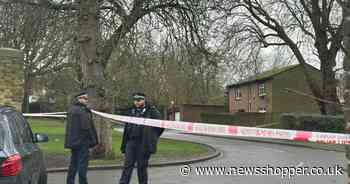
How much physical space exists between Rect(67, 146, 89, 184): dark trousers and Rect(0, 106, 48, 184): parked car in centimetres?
112

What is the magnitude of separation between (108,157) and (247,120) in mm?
36161

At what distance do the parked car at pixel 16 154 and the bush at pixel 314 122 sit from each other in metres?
24.2

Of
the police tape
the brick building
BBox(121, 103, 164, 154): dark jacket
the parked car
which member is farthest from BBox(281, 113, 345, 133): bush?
the parked car

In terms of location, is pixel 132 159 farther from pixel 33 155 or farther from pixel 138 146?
pixel 33 155

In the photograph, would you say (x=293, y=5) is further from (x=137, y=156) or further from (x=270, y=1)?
(x=137, y=156)

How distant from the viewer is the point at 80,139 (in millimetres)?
9781

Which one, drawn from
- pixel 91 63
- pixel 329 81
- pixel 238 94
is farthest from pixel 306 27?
pixel 238 94

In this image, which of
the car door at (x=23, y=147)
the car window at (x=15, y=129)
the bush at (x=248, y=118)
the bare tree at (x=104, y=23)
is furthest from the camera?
the bush at (x=248, y=118)

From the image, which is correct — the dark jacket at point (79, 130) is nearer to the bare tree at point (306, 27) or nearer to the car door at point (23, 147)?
the car door at point (23, 147)

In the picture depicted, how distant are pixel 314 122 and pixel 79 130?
2470 centimetres

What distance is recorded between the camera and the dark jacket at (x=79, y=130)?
975 cm

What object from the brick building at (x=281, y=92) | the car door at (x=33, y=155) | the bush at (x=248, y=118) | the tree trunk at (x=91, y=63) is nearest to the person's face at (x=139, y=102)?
the car door at (x=33, y=155)

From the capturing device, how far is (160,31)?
17969mm

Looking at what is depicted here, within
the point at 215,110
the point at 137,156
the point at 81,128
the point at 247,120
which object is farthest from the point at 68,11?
the point at 215,110
